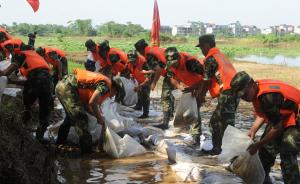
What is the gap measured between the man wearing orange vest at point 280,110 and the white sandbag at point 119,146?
204cm

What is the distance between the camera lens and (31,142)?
432 cm

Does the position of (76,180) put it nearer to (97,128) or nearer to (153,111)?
(97,128)

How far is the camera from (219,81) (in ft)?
19.4

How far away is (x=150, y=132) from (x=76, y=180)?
86.5 inches

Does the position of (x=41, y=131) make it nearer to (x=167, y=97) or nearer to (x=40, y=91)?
(x=40, y=91)

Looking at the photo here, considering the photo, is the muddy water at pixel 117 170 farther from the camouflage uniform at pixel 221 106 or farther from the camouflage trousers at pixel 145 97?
the camouflage trousers at pixel 145 97

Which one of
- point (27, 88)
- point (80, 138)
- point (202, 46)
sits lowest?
point (80, 138)

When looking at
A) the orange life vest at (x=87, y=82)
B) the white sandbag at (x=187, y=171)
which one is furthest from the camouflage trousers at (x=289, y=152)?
the orange life vest at (x=87, y=82)

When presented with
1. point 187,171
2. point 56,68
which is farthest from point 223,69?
point 56,68

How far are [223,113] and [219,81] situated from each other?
1.44 ft

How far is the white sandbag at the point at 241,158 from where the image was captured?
171 inches

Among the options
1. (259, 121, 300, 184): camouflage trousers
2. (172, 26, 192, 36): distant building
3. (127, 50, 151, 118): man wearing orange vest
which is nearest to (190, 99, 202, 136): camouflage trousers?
(127, 50, 151, 118): man wearing orange vest

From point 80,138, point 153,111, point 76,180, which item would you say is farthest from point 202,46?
point 153,111

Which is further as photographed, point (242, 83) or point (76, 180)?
point (76, 180)
